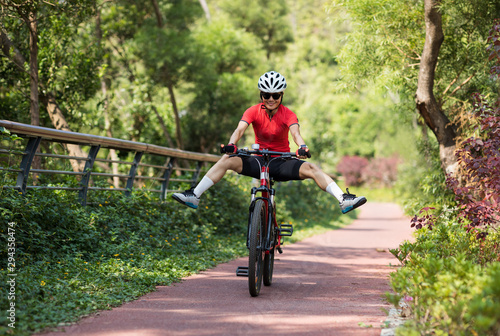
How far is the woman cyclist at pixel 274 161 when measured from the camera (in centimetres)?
627

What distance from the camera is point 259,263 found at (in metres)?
6.00

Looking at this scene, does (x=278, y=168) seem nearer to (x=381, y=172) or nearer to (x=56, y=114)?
(x=56, y=114)

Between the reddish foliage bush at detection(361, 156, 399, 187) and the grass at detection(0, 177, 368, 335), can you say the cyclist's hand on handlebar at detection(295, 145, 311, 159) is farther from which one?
the reddish foliage bush at detection(361, 156, 399, 187)

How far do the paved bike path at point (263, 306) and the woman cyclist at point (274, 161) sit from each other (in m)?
1.01

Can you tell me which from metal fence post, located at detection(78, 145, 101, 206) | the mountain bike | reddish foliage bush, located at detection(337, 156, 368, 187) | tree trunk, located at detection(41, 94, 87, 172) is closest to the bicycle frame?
the mountain bike

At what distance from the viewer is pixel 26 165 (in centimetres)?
677

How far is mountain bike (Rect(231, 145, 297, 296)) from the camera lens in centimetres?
573

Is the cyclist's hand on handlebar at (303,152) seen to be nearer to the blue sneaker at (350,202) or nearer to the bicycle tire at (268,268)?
the blue sneaker at (350,202)

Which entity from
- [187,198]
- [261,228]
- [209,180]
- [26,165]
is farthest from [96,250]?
[261,228]

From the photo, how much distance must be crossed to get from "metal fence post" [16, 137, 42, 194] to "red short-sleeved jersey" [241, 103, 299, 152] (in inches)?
102

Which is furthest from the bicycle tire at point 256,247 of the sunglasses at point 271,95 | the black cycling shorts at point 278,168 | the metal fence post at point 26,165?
the metal fence post at point 26,165

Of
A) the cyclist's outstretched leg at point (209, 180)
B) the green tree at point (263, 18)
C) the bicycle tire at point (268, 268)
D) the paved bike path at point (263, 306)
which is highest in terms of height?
the green tree at point (263, 18)

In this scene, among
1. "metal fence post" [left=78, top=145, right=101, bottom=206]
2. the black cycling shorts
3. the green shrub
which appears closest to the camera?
the green shrub

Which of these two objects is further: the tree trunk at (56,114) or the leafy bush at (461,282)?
the tree trunk at (56,114)
